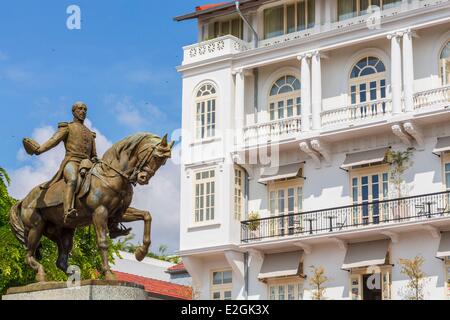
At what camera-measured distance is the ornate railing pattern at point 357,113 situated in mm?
39969

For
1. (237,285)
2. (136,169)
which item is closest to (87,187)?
(136,169)

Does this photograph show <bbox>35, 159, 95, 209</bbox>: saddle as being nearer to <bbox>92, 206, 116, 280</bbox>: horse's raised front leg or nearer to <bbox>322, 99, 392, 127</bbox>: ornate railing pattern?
<bbox>92, 206, 116, 280</bbox>: horse's raised front leg

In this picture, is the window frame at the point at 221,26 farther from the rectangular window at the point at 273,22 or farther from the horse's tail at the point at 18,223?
the horse's tail at the point at 18,223

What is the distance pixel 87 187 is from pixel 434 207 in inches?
845

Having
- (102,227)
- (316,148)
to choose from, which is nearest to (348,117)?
(316,148)

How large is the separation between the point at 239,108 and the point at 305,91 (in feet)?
9.76

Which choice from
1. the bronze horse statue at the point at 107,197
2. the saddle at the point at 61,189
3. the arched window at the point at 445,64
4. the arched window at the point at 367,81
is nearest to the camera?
the bronze horse statue at the point at 107,197

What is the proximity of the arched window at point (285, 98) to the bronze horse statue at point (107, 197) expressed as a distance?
78.4 ft

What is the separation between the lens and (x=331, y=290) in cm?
4041

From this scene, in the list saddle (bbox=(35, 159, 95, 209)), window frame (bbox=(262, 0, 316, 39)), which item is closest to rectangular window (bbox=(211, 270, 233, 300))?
window frame (bbox=(262, 0, 316, 39))

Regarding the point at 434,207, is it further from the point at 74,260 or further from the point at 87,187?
the point at 87,187

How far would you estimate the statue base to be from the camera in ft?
59.5

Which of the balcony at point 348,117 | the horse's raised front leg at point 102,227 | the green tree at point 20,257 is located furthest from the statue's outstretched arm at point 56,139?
the balcony at point 348,117

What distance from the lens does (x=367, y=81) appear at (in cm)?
4141
